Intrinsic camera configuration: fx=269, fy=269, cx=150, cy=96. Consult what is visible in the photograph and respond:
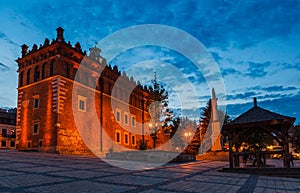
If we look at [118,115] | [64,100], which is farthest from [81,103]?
[118,115]

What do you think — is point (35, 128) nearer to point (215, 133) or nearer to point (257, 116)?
point (215, 133)

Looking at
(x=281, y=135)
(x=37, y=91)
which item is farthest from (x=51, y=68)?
(x=281, y=135)

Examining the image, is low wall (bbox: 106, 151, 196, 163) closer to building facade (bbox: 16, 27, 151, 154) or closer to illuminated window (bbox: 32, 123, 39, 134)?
building facade (bbox: 16, 27, 151, 154)

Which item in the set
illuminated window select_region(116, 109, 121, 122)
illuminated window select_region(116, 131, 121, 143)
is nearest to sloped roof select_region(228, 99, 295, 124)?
illuminated window select_region(116, 131, 121, 143)

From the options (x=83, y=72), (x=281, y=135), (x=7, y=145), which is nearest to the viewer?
(x=281, y=135)

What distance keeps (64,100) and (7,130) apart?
85.4 feet

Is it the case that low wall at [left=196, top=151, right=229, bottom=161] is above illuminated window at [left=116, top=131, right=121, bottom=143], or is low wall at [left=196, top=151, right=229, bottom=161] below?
below

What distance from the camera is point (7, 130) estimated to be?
46.8 meters

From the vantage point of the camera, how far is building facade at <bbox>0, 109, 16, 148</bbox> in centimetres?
4366

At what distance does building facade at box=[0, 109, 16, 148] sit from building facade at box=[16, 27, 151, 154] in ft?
56.7

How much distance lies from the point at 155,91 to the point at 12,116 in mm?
33677

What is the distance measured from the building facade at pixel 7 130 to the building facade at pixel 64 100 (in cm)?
1728

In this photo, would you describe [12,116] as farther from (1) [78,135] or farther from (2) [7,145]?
(1) [78,135]

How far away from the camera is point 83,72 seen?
1209 inches
